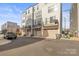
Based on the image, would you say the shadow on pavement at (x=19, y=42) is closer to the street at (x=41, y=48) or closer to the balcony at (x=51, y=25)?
the street at (x=41, y=48)

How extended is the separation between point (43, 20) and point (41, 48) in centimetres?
38

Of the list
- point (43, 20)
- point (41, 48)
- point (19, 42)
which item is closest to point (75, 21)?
point (43, 20)

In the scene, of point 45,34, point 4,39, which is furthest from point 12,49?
point 45,34

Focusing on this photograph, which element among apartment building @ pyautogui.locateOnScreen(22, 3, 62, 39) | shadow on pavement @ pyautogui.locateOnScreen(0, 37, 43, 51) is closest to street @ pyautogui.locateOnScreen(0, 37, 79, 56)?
shadow on pavement @ pyautogui.locateOnScreen(0, 37, 43, 51)

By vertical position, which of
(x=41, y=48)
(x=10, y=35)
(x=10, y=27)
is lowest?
(x=41, y=48)

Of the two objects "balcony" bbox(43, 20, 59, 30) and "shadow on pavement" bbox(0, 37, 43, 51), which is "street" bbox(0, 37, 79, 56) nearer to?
"shadow on pavement" bbox(0, 37, 43, 51)

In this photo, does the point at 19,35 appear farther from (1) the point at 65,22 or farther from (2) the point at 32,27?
(1) the point at 65,22

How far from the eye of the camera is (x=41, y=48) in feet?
14.3

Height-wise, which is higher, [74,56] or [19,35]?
[19,35]

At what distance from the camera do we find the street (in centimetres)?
431

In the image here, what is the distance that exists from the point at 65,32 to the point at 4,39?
0.83 metres

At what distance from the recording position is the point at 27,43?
444 cm

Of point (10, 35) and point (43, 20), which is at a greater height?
point (43, 20)

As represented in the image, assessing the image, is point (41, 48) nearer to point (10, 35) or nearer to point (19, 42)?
point (19, 42)
